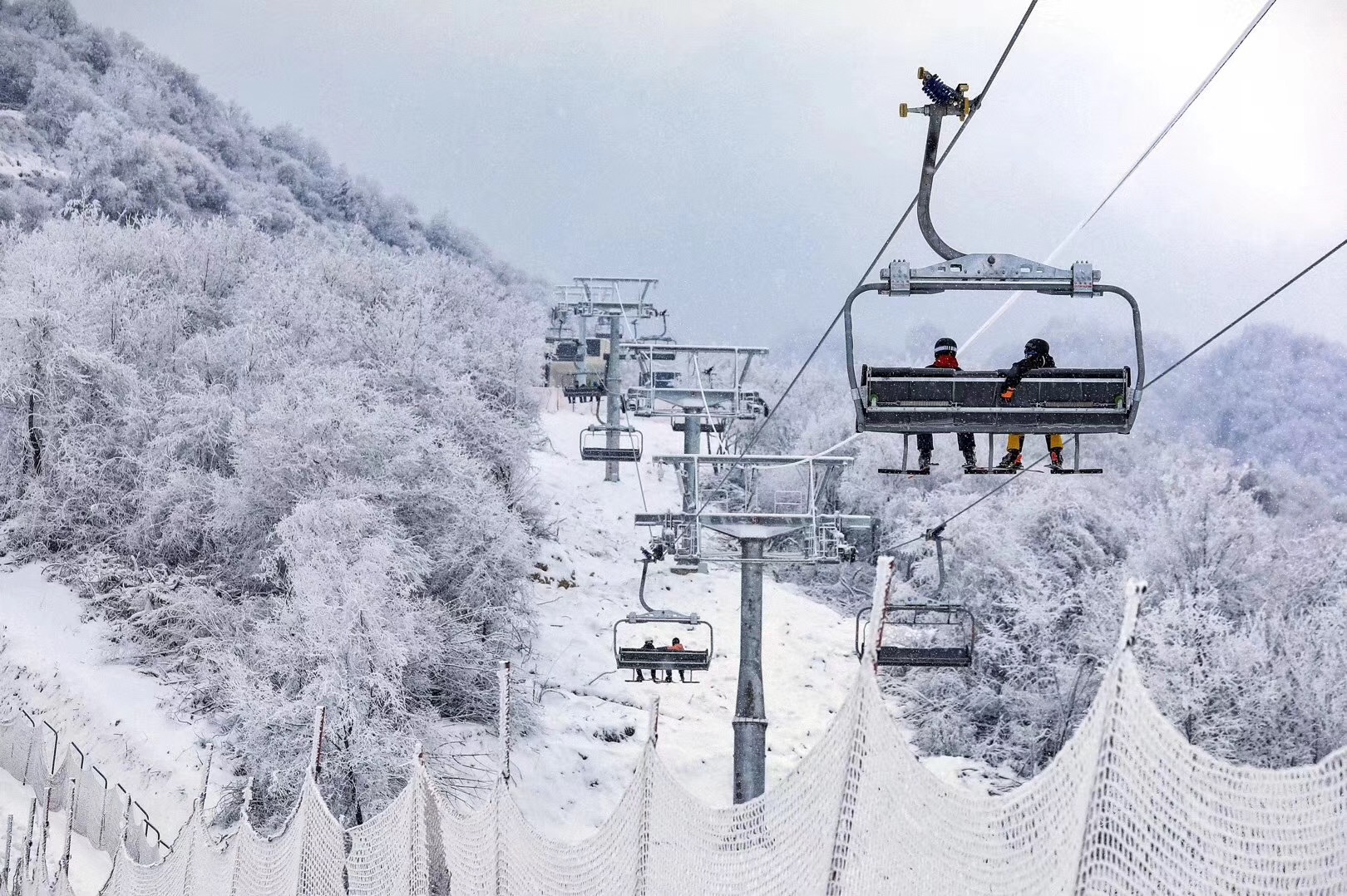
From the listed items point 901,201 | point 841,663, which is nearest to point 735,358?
point 841,663

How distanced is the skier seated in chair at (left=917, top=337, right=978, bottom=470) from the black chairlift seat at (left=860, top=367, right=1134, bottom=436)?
528mm

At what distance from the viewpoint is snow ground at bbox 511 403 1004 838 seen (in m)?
23.7

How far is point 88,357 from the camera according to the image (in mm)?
27188

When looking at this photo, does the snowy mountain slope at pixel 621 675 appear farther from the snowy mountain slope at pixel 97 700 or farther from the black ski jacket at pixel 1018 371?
the black ski jacket at pixel 1018 371

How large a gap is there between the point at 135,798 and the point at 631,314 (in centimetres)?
1959

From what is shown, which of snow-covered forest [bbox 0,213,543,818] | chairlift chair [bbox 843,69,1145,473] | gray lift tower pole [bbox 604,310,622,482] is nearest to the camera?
chairlift chair [bbox 843,69,1145,473]

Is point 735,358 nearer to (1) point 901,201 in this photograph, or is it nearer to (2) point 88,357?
(2) point 88,357

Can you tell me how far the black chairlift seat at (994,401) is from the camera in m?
7.07

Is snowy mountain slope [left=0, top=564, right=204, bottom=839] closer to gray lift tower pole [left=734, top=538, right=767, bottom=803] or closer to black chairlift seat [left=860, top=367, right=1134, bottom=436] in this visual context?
gray lift tower pole [left=734, top=538, right=767, bottom=803]

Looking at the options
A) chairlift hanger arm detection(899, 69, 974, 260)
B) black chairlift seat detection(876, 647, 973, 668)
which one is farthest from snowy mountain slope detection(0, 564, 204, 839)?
chairlift hanger arm detection(899, 69, 974, 260)

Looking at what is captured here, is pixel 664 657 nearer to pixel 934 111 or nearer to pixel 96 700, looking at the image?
pixel 934 111

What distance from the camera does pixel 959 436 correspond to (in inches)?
346

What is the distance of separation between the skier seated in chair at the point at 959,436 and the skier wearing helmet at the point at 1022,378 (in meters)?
0.22

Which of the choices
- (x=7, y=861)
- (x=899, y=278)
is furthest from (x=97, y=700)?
(x=899, y=278)
